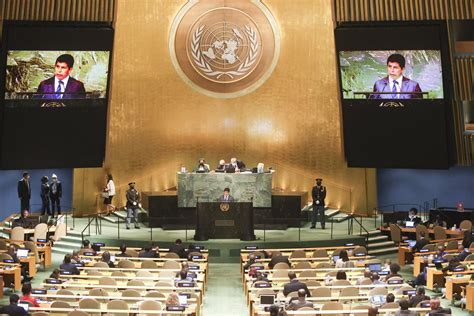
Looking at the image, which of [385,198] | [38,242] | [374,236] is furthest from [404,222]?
[38,242]

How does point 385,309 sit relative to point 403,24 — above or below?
below

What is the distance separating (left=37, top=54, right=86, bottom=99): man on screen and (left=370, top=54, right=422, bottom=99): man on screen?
335 inches

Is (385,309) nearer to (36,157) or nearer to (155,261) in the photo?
(155,261)

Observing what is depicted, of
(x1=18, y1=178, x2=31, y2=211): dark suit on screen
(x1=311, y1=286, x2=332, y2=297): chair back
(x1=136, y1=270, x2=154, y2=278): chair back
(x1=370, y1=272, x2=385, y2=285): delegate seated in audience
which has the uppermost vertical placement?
(x1=18, y1=178, x2=31, y2=211): dark suit on screen

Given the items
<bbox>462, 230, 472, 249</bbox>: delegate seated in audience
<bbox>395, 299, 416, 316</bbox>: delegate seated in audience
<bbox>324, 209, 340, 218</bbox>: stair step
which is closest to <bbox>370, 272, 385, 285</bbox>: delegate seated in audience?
<bbox>395, 299, 416, 316</bbox>: delegate seated in audience

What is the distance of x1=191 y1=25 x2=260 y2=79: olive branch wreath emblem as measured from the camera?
90.2 ft

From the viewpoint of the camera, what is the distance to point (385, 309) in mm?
13227

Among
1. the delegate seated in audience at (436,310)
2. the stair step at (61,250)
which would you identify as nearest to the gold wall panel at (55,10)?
the stair step at (61,250)

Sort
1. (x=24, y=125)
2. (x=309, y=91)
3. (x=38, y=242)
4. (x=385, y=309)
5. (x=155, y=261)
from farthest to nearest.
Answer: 1. (x=309, y=91)
2. (x=24, y=125)
3. (x=38, y=242)
4. (x=155, y=261)
5. (x=385, y=309)

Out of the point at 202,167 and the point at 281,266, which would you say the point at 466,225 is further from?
the point at 281,266

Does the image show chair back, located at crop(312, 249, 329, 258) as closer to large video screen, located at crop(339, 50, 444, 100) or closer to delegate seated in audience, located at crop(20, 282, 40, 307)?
large video screen, located at crop(339, 50, 444, 100)

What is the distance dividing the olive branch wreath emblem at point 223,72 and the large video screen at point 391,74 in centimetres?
461

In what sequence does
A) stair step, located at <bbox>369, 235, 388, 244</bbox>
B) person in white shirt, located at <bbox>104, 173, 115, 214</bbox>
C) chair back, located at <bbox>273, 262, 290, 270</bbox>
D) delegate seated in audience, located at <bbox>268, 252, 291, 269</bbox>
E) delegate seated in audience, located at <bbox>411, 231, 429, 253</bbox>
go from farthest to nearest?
person in white shirt, located at <bbox>104, 173, 115, 214</bbox> → stair step, located at <bbox>369, 235, 388, 244</bbox> → delegate seated in audience, located at <bbox>411, 231, 429, 253</bbox> → delegate seated in audience, located at <bbox>268, 252, 291, 269</bbox> → chair back, located at <bbox>273, 262, 290, 270</bbox>

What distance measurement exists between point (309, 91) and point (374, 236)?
5899 mm
